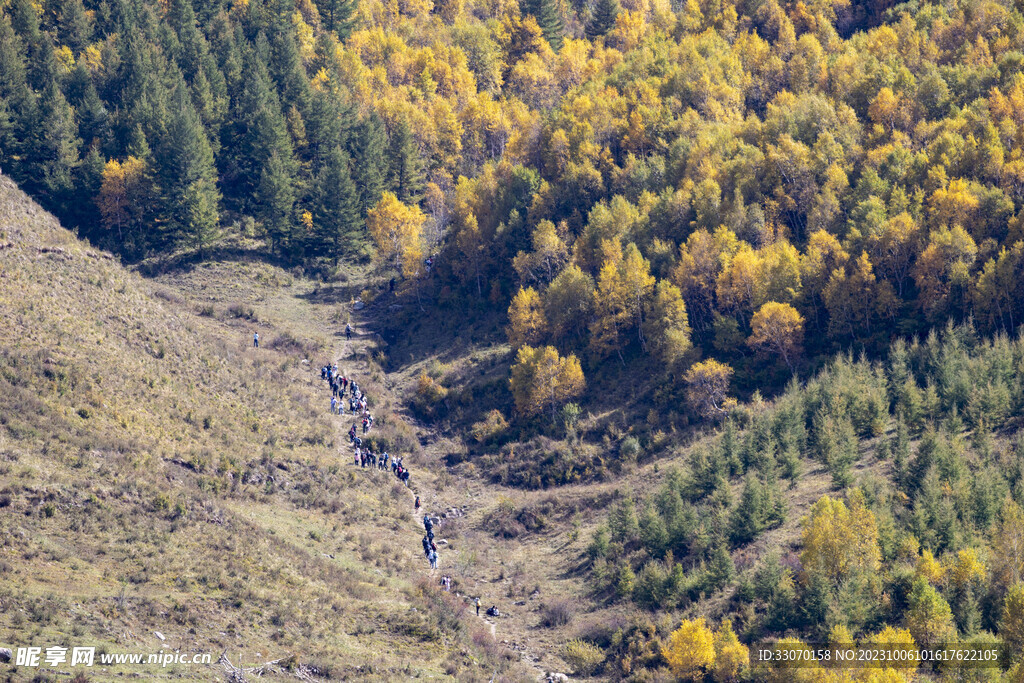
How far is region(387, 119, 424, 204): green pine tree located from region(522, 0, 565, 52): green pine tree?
39486 millimetres

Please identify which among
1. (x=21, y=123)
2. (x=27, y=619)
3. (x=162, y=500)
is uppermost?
(x=21, y=123)

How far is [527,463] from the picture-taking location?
222 ft

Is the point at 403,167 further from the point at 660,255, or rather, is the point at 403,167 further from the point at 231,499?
the point at 231,499

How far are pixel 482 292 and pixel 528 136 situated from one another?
21016 mm

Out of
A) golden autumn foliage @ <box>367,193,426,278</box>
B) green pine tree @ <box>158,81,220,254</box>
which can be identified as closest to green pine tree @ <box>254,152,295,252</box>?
green pine tree @ <box>158,81,220,254</box>

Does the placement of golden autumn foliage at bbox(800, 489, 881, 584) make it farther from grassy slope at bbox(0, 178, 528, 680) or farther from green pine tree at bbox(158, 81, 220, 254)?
green pine tree at bbox(158, 81, 220, 254)

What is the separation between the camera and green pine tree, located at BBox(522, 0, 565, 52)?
136375mm

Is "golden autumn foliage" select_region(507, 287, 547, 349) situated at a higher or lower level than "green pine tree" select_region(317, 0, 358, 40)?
lower

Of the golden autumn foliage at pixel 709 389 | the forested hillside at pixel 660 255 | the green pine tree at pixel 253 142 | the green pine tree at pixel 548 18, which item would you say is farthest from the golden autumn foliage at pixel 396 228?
the green pine tree at pixel 548 18

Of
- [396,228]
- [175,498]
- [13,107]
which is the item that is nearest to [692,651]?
[175,498]

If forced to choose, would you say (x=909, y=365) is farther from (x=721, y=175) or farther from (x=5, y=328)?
(x=5, y=328)

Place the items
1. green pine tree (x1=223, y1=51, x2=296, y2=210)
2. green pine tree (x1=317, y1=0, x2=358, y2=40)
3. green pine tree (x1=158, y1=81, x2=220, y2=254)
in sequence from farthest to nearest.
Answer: green pine tree (x1=317, y1=0, x2=358, y2=40) < green pine tree (x1=223, y1=51, x2=296, y2=210) < green pine tree (x1=158, y1=81, x2=220, y2=254)

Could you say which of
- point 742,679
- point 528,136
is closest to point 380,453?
point 742,679

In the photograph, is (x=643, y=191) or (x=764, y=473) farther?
(x=643, y=191)
